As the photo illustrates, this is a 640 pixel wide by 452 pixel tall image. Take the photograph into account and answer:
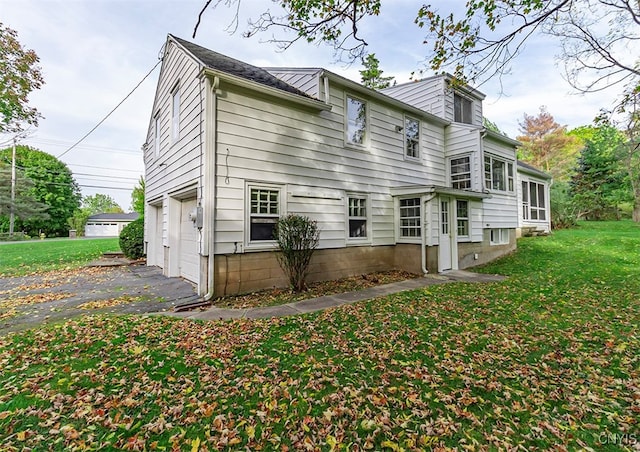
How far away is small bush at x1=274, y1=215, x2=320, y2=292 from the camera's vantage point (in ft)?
21.2

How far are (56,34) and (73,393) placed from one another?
39.0ft

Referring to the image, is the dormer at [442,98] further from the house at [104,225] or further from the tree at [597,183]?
the house at [104,225]

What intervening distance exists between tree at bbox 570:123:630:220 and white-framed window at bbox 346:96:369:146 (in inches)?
851

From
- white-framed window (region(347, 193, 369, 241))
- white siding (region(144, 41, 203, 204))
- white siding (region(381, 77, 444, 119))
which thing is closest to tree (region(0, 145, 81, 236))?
white siding (region(144, 41, 203, 204))

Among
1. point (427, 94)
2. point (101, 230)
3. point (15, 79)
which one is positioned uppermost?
point (15, 79)

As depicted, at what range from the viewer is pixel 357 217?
28.4 feet

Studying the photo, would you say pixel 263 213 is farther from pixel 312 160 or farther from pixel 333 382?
pixel 333 382

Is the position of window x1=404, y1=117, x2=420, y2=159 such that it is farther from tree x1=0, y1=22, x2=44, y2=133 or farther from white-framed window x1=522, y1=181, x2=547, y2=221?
tree x1=0, y1=22, x2=44, y2=133

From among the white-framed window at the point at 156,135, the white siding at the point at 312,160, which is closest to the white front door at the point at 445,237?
the white siding at the point at 312,160

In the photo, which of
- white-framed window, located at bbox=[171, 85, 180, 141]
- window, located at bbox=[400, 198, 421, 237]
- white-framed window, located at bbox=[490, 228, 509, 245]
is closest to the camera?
white-framed window, located at bbox=[171, 85, 180, 141]

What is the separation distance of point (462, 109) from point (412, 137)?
3.84 meters

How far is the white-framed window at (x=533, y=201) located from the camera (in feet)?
51.0

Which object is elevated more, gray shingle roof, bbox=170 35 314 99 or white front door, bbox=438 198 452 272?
gray shingle roof, bbox=170 35 314 99

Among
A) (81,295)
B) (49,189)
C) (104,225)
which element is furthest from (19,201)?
(81,295)
